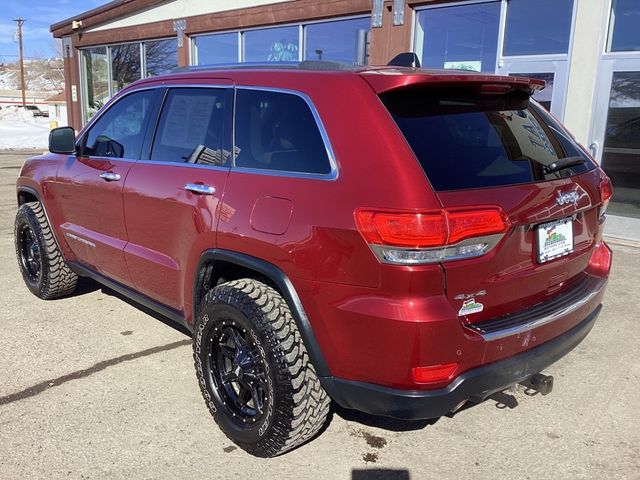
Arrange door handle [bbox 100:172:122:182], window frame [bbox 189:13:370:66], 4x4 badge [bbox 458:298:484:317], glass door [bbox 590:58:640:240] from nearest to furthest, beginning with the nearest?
4x4 badge [bbox 458:298:484:317] → door handle [bbox 100:172:122:182] → glass door [bbox 590:58:640:240] → window frame [bbox 189:13:370:66]

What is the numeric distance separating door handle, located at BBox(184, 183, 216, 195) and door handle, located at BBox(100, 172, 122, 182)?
0.85m

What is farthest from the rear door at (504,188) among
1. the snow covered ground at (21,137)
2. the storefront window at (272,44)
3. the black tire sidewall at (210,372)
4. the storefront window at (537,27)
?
the snow covered ground at (21,137)

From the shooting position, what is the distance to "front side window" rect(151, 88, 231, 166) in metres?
3.04

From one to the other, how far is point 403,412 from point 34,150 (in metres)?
23.7

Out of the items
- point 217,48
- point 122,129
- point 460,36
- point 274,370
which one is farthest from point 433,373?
point 217,48

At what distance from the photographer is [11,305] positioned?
4.71 metres

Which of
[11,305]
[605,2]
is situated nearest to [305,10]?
[605,2]

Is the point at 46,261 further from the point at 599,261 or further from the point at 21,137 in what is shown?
the point at 21,137

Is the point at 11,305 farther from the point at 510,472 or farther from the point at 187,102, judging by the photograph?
the point at 510,472

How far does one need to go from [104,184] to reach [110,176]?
11 cm

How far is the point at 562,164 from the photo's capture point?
8.86ft

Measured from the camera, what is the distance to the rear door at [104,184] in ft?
12.1

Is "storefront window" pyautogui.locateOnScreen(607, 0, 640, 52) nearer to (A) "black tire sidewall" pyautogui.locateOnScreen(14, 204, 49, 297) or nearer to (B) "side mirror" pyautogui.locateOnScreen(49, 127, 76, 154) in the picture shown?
(B) "side mirror" pyautogui.locateOnScreen(49, 127, 76, 154)

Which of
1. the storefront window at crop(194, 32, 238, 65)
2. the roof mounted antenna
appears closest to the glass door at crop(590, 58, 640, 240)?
the roof mounted antenna
